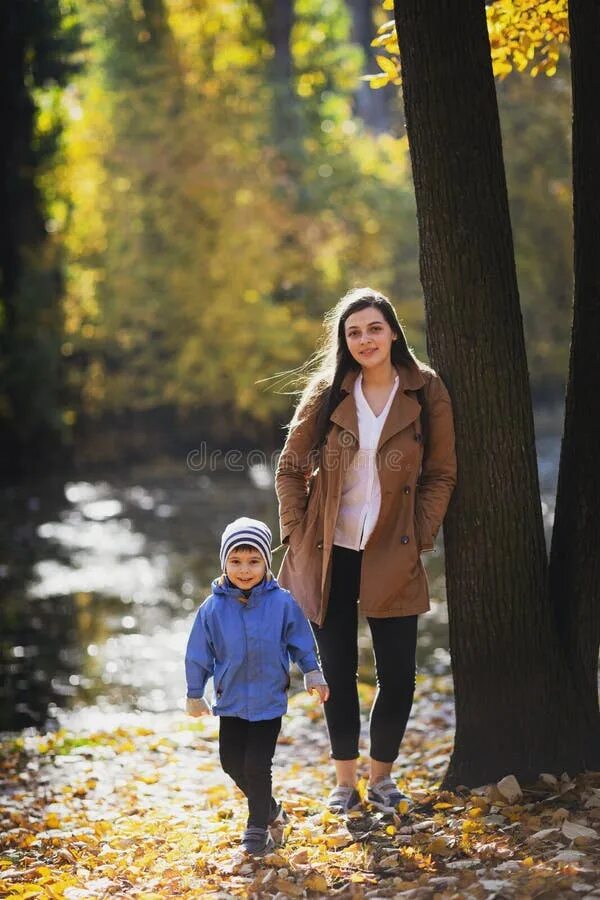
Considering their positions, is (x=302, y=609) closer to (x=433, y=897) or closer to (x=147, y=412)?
(x=433, y=897)

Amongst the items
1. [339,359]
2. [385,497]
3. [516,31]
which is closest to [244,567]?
[385,497]

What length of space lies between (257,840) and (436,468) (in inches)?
67.1

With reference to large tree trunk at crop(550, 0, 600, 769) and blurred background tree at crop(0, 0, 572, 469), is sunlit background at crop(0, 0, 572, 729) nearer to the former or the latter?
blurred background tree at crop(0, 0, 572, 469)

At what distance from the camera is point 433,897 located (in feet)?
13.0

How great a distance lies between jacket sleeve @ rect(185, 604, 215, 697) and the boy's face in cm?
17

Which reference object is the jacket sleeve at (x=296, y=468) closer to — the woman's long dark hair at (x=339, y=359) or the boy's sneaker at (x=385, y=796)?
the woman's long dark hair at (x=339, y=359)

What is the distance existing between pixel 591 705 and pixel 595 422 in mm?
1249

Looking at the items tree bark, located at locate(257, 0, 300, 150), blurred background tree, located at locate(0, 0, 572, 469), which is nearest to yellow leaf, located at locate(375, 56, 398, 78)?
blurred background tree, located at locate(0, 0, 572, 469)

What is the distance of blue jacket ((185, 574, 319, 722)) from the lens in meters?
4.64

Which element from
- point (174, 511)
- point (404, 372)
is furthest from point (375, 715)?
point (174, 511)

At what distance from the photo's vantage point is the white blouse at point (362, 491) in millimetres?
4945

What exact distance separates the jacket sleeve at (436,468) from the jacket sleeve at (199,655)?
3.24 ft

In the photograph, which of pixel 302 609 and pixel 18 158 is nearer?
pixel 302 609

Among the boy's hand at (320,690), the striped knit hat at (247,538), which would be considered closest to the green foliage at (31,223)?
the striped knit hat at (247,538)
